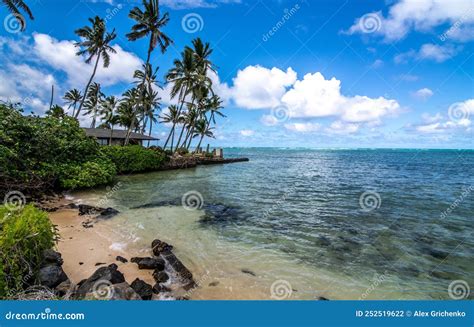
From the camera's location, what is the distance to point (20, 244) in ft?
14.8

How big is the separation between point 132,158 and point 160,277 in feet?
75.5

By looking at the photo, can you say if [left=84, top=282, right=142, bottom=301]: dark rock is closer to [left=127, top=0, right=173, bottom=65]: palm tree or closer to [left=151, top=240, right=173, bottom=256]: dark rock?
[left=151, top=240, right=173, bottom=256]: dark rock

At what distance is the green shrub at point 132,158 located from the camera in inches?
976

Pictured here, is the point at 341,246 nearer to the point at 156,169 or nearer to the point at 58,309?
the point at 58,309

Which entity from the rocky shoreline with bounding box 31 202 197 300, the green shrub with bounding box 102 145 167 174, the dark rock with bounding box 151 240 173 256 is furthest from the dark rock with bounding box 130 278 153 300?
the green shrub with bounding box 102 145 167 174

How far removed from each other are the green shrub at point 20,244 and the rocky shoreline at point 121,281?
206 millimetres

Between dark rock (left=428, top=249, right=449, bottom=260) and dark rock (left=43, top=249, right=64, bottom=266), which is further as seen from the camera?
dark rock (left=428, top=249, right=449, bottom=260)

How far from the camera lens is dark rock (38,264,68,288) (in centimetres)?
460

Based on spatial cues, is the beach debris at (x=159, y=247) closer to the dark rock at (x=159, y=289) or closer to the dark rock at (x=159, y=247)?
the dark rock at (x=159, y=247)

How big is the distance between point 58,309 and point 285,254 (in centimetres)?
579

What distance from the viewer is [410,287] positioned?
236 inches

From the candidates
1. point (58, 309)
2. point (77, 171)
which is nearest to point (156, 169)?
point (77, 171)

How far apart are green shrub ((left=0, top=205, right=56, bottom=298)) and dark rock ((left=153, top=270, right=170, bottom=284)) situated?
2.28 metres

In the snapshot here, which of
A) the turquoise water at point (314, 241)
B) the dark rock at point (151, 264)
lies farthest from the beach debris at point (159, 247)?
the dark rock at point (151, 264)
